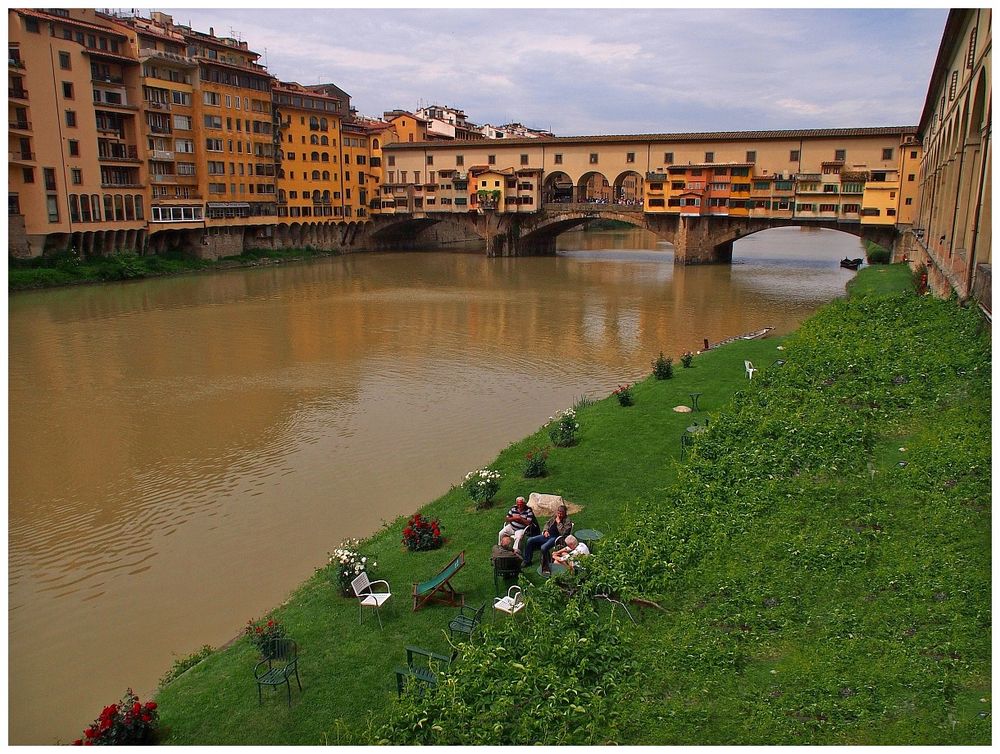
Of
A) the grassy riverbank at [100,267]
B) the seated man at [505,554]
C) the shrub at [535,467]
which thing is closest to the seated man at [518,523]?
the seated man at [505,554]

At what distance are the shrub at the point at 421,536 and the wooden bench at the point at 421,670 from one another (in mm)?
2936

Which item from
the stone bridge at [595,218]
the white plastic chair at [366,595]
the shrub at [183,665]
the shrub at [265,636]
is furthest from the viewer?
the stone bridge at [595,218]

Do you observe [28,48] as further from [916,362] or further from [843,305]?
[916,362]

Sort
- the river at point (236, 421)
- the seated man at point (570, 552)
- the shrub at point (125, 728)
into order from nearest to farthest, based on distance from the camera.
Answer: the shrub at point (125, 728) < the seated man at point (570, 552) < the river at point (236, 421)

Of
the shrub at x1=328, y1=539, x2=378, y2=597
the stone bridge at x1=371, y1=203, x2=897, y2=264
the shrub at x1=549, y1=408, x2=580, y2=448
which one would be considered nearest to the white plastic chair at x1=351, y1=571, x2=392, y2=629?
the shrub at x1=328, y1=539, x2=378, y2=597

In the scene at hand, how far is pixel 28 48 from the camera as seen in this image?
3947cm

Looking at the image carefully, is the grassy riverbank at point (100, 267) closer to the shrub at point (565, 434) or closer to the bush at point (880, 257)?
the shrub at point (565, 434)

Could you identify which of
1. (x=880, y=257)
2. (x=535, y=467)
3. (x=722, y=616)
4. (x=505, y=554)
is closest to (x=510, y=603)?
(x=505, y=554)

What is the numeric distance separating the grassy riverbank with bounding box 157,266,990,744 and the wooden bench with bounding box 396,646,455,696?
22 cm

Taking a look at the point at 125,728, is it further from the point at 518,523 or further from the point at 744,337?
the point at 744,337

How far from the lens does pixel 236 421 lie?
62.8ft

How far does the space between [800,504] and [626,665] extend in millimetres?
4139

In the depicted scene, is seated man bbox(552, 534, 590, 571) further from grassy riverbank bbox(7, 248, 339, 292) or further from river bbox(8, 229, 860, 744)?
grassy riverbank bbox(7, 248, 339, 292)

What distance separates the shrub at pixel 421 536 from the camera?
10.8 metres
